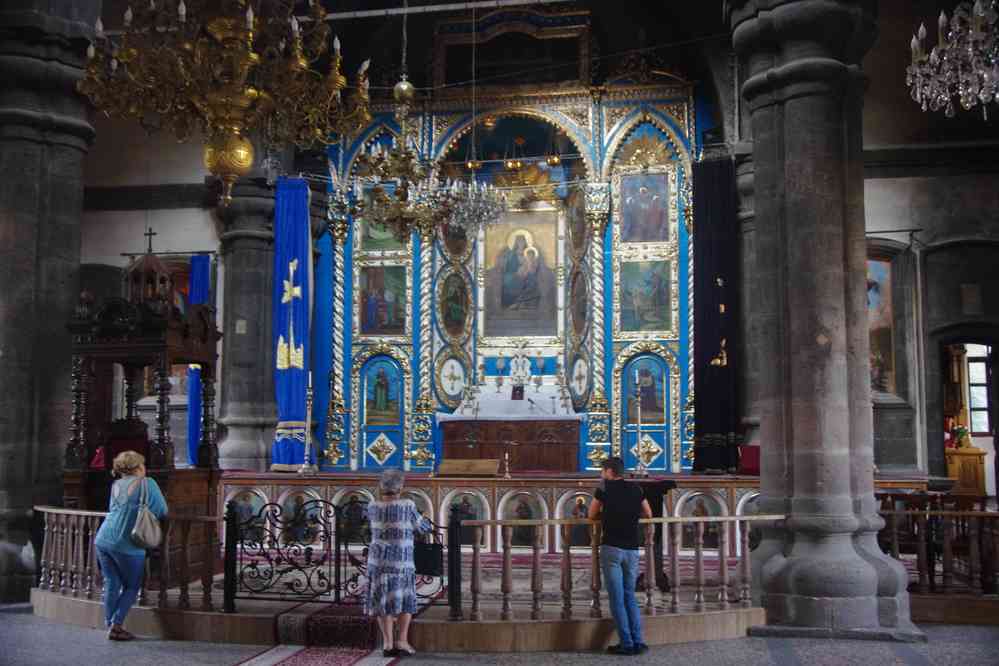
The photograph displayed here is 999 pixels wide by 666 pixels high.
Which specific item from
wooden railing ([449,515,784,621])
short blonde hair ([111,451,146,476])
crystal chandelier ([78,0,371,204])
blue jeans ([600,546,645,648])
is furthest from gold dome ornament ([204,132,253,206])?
blue jeans ([600,546,645,648])

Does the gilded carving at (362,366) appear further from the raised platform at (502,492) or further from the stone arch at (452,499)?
the stone arch at (452,499)

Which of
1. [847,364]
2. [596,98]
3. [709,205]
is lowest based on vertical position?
[847,364]

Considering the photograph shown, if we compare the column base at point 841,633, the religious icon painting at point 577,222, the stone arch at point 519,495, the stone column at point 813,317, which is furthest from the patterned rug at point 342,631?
the religious icon painting at point 577,222

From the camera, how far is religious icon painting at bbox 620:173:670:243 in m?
17.2

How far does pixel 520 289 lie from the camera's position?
59.6 feet

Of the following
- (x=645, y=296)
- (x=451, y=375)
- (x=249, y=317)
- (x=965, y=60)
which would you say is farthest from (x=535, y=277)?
(x=965, y=60)

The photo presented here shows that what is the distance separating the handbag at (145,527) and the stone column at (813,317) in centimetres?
465

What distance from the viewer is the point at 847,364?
8477mm

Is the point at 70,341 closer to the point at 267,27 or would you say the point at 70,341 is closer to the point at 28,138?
the point at 28,138

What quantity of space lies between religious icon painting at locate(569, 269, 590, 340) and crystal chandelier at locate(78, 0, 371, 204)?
8.61m

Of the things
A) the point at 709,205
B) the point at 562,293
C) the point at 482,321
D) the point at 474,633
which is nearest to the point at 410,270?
the point at 482,321

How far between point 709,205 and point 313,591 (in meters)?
8.77

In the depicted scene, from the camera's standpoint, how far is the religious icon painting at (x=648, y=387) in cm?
1695

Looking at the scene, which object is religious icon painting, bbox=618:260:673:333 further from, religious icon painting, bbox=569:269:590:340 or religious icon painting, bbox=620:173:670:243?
religious icon painting, bbox=569:269:590:340
